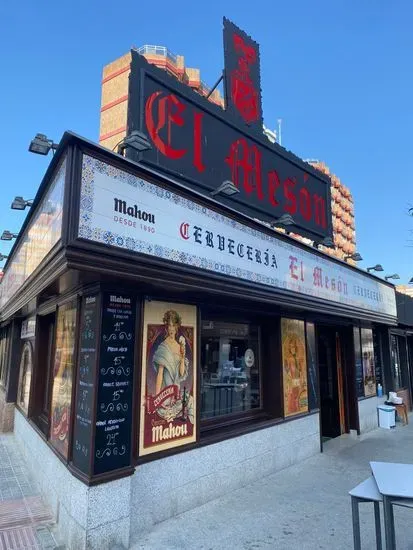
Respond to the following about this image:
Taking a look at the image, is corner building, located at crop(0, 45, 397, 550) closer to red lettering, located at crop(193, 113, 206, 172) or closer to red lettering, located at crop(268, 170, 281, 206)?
red lettering, located at crop(268, 170, 281, 206)

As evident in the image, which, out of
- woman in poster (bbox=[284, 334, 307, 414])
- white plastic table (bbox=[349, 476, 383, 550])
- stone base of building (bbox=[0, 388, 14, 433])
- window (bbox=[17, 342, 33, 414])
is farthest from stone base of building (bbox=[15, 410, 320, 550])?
stone base of building (bbox=[0, 388, 14, 433])

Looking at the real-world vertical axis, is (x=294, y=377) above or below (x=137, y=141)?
below

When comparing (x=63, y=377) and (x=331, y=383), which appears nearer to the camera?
(x=63, y=377)

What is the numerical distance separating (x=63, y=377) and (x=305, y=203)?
20.7 ft

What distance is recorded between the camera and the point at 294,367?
7680 millimetres

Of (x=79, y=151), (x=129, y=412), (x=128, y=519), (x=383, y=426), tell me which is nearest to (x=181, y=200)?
(x=79, y=151)

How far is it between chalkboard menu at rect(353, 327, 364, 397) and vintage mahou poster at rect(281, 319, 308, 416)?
10.3 feet

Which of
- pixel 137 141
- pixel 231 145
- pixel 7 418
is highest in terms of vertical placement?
pixel 231 145

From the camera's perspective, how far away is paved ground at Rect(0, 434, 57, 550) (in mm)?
4220

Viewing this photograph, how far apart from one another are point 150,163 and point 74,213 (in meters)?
2.07

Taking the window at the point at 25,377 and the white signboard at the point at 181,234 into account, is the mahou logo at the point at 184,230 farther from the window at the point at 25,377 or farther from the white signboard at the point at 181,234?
the window at the point at 25,377

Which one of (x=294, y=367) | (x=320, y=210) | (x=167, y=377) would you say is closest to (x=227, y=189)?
(x=167, y=377)

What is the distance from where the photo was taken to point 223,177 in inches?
258

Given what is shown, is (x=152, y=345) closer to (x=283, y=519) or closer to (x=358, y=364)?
(x=283, y=519)
